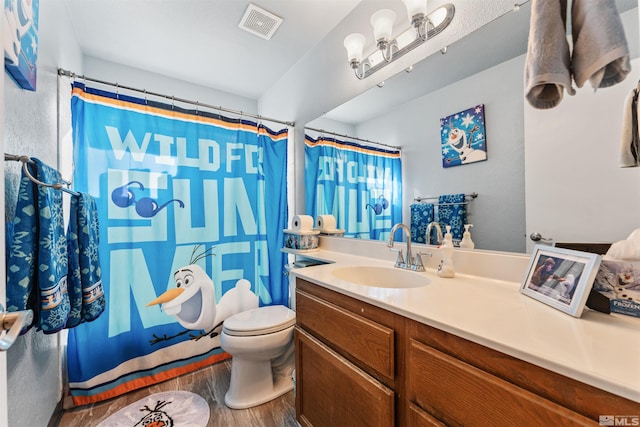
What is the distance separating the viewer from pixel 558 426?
0.49 metres

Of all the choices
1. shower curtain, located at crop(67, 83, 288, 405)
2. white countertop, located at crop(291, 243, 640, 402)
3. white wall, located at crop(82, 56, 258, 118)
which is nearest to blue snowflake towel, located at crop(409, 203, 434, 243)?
white countertop, located at crop(291, 243, 640, 402)

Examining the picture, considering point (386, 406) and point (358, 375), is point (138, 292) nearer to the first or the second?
point (358, 375)

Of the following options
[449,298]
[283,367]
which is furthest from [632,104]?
[283,367]

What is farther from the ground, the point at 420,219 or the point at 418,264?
the point at 420,219

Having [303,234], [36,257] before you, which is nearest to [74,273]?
[36,257]

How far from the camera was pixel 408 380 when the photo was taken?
760 mm

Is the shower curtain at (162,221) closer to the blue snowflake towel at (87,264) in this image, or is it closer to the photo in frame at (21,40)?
the blue snowflake towel at (87,264)

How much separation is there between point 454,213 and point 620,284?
587 mm

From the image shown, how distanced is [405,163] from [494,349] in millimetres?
1060

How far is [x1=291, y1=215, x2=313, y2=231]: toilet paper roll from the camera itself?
188 centimetres

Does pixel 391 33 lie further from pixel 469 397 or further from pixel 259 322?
pixel 259 322

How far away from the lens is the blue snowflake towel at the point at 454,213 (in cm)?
117

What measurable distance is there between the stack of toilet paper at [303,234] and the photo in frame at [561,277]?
1286 millimetres

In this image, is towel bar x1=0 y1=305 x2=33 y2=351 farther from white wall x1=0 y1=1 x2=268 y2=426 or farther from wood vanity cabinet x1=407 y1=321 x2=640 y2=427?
wood vanity cabinet x1=407 y1=321 x2=640 y2=427
